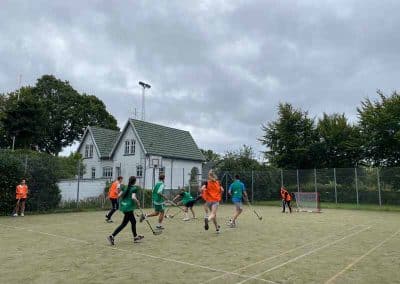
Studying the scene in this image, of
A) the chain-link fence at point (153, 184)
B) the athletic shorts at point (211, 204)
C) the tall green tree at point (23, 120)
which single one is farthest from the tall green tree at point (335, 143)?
the tall green tree at point (23, 120)

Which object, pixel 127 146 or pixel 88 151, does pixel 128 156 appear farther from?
pixel 88 151

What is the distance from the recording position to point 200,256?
28.9ft

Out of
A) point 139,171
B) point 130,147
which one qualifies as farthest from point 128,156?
point 139,171

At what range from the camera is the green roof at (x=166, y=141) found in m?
39.6

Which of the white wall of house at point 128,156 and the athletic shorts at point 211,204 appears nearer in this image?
the athletic shorts at point 211,204

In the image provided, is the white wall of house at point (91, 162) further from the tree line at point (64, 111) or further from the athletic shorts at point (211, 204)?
the athletic shorts at point (211, 204)

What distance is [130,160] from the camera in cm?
4000

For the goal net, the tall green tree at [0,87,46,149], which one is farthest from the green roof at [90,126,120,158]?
the goal net

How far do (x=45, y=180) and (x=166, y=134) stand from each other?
74.9ft

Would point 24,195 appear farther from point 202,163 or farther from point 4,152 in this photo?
point 202,163

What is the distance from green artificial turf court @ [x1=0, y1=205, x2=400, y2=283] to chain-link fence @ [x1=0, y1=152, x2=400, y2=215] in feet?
21.4

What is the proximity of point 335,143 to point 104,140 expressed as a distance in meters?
24.9

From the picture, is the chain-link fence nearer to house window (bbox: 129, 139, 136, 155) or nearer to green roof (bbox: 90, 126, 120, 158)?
house window (bbox: 129, 139, 136, 155)

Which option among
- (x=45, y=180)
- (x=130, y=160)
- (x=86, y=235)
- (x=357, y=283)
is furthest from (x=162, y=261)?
(x=130, y=160)
